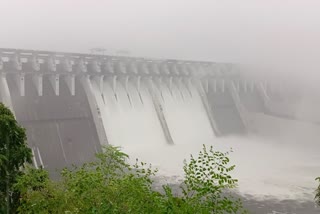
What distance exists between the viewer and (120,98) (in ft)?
115

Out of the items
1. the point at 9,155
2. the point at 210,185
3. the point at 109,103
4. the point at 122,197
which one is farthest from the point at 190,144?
the point at 122,197

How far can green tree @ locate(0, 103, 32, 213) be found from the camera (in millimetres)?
8602

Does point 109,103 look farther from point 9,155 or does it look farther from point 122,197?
point 122,197

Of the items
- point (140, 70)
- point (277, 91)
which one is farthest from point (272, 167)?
point (277, 91)

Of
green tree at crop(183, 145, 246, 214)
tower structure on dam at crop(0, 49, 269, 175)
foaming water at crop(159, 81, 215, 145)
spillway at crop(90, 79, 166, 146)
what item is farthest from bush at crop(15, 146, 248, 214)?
foaming water at crop(159, 81, 215, 145)

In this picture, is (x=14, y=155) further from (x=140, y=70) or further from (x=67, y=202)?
(x=140, y=70)

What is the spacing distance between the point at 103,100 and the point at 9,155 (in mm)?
25137

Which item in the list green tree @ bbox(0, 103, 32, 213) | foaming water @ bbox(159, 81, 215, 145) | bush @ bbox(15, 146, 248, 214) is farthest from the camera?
foaming water @ bbox(159, 81, 215, 145)

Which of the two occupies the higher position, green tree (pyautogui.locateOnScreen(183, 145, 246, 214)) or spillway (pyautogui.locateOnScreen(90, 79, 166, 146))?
spillway (pyautogui.locateOnScreen(90, 79, 166, 146))

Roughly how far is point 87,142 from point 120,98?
672 cm

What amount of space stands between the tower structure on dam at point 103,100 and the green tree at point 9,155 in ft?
55.7

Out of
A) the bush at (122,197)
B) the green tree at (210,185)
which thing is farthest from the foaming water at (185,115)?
the bush at (122,197)

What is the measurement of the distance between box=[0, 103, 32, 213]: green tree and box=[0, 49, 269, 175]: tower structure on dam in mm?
16988

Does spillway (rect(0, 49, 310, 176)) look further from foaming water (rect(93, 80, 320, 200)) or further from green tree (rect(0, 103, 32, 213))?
green tree (rect(0, 103, 32, 213))
